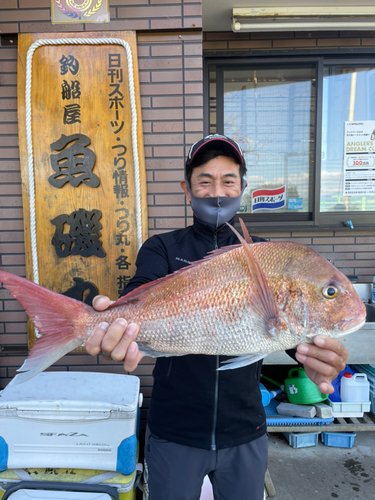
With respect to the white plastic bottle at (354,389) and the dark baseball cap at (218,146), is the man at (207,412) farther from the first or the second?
the white plastic bottle at (354,389)

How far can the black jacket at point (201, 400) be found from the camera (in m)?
1.81

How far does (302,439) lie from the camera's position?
142 inches

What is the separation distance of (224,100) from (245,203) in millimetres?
1396

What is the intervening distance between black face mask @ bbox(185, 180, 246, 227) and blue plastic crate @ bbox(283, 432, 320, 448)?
2.83 meters

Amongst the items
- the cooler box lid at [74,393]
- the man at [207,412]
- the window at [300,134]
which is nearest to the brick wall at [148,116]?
the cooler box lid at [74,393]

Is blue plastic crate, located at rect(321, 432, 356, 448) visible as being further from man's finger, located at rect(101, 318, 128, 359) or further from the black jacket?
man's finger, located at rect(101, 318, 128, 359)

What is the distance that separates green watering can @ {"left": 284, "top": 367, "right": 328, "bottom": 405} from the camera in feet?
11.8

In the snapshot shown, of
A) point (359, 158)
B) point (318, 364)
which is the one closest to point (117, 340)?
point (318, 364)

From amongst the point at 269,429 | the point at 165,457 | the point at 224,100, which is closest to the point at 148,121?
the point at 224,100

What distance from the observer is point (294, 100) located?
4.57m

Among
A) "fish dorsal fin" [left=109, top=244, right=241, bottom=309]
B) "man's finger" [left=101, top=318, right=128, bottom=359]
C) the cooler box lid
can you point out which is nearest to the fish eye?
"fish dorsal fin" [left=109, top=244, right=241, bottom=309]

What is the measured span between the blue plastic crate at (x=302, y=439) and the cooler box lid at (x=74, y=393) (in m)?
1.99

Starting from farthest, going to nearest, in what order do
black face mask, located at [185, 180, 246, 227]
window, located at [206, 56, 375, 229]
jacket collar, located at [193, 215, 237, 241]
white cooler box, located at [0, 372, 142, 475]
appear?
window, located at [206, 56, 375, 229] < white cooler box, located at [0, 372, 142, 475] < jacket collar, located at [193, 215, 237, 241] < black face mask, located at [185, 180, 246, 227]

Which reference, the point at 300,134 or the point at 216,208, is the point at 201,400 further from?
the point at 300,134
